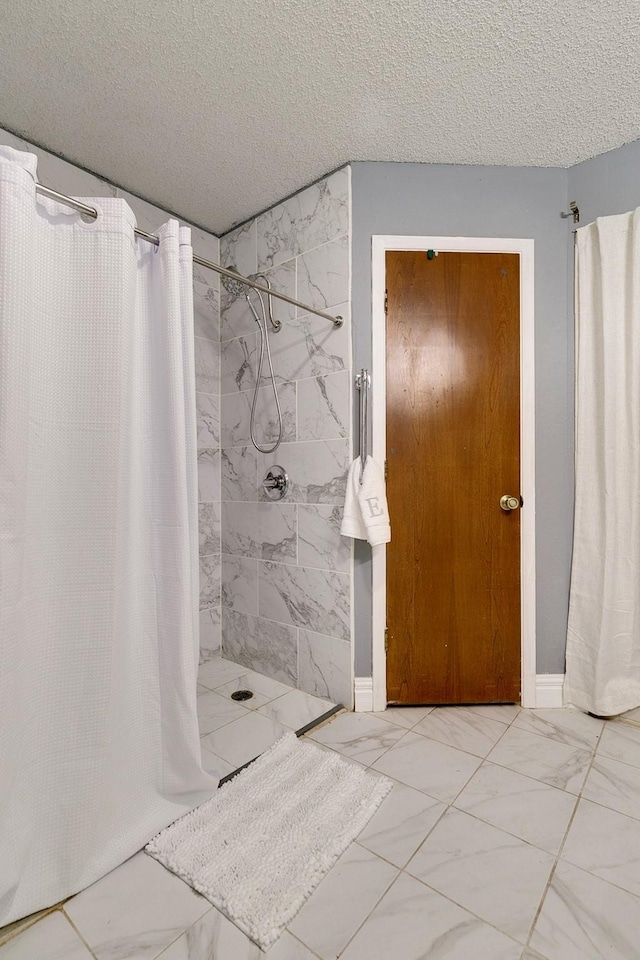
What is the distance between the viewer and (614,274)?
1.79m

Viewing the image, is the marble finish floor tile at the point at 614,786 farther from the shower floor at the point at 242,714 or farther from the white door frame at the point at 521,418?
the shower floor at the point at 242,714

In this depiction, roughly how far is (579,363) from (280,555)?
1.62 metres

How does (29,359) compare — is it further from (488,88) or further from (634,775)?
(634,775)

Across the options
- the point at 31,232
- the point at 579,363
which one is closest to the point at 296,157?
the point at 31,232

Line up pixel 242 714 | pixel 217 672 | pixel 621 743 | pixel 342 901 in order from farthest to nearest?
pixel 217 672
pixel 242 714
pixel 621 743
pixel 342 901

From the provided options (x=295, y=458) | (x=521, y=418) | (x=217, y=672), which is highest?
(x=521, y=418)

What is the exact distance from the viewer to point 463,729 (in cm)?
177

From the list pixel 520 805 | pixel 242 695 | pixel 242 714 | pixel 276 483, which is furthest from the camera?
pixel 276 483

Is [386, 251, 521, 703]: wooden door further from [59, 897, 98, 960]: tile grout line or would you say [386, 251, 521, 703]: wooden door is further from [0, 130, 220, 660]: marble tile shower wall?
[59, 897, 98, 960]: tile grout line

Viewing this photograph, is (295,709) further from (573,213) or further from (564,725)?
(573,213)

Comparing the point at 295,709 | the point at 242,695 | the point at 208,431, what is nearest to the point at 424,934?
the point at 295,709

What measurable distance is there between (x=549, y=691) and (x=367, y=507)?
1159mm

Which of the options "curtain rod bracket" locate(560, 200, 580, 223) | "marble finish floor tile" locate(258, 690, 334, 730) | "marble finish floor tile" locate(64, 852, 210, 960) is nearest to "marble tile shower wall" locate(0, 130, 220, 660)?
"marble finish floor tile" locate(258, 690, 334, 730)

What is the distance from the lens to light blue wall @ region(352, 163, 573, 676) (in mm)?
1910
